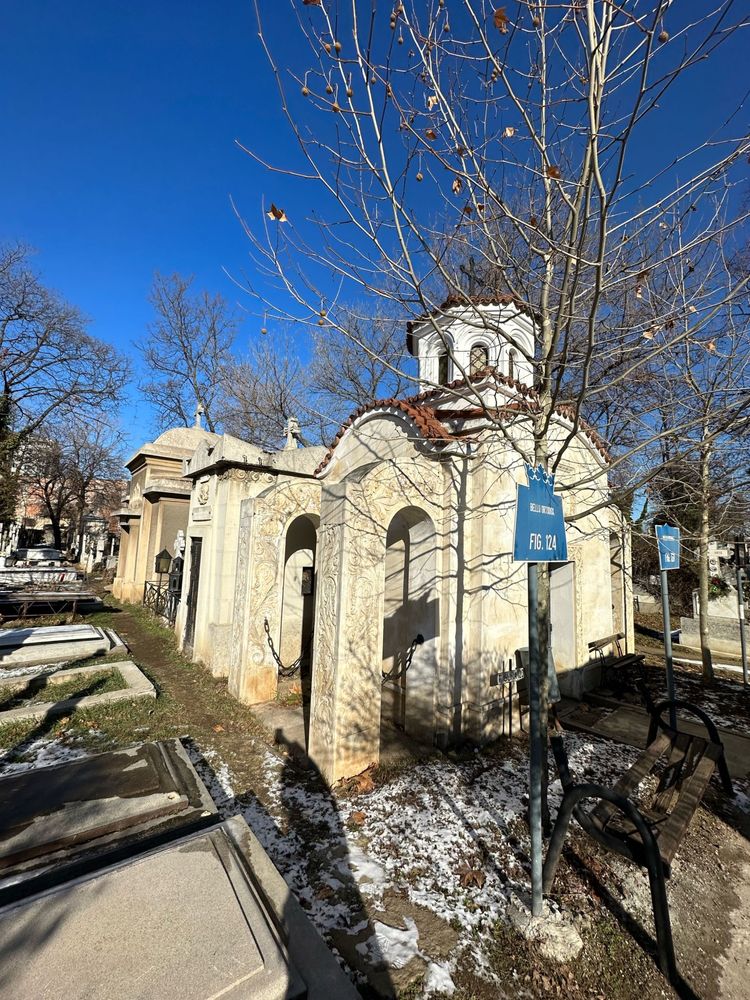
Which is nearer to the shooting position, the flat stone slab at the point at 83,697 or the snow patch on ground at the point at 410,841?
the snow patch on ground at the point at 410,841

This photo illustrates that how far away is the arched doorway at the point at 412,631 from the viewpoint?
20.2 ft

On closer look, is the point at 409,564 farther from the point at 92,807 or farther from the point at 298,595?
the point at 92,807

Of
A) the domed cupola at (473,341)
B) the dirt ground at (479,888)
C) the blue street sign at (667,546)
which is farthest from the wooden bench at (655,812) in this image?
the domed cupola at (473,341)

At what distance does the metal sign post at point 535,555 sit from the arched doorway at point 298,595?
6016 millimetres

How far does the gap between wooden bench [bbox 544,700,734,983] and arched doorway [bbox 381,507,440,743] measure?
2.38 m

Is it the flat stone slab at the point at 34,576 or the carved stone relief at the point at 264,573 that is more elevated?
the carved stone relief at the point at 264,573

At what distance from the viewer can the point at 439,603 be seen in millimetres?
6156

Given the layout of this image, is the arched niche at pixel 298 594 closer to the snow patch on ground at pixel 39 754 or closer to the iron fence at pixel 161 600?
the snow patch on ground at pixel 39 754

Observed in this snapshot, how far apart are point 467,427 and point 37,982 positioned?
6359 mm

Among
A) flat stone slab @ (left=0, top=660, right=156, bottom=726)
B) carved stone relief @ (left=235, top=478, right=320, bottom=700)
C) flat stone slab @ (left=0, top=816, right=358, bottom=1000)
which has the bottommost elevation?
flat stone slab @ (left=0, top=660, right=156, bottom=726)

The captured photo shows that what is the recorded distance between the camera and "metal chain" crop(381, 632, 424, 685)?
631 centimetres

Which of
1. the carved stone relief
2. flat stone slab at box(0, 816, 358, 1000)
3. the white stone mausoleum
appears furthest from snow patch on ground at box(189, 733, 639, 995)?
the carved stone relief

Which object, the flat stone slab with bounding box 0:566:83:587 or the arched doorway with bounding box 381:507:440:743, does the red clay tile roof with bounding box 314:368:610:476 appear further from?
the flat stone slab with bounding box 0:566:83:587

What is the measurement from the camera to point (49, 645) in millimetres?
9070
